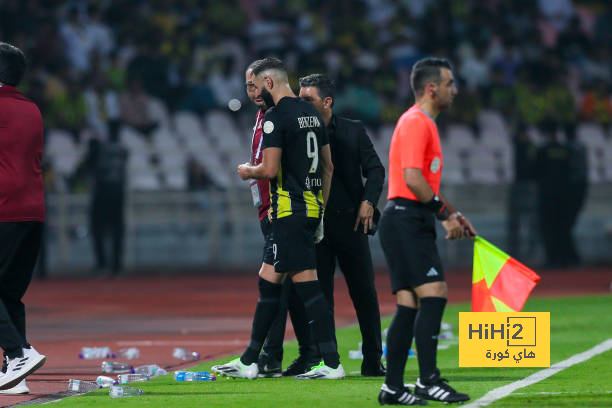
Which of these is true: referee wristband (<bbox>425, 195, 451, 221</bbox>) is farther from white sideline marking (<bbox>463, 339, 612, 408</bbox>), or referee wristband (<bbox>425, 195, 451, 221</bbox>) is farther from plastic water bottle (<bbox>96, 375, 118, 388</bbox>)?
plastic water bottle (<bbox>96, 375, 118, 388</bbox>)

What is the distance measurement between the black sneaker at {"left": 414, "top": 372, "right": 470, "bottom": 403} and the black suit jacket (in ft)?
6.85

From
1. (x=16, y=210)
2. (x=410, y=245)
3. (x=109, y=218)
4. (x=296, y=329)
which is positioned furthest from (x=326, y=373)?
(x=109, y=218)

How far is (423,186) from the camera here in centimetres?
656

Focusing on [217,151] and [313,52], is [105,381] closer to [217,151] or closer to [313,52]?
[217,151]

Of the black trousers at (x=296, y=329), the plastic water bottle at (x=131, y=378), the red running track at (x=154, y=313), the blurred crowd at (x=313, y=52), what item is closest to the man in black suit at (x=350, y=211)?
the black trousers at (x=296, y=329)

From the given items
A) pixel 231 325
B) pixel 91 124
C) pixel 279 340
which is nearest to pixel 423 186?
pixel 279 340

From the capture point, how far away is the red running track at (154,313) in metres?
9.80

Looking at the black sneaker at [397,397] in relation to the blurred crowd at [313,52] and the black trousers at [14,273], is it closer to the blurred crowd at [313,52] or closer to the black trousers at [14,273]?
the black trousers at [14,273]

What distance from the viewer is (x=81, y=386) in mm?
7688

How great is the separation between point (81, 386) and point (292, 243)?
5.26 feet

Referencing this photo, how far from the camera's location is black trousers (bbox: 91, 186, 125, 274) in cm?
2064

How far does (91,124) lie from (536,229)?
338 inches

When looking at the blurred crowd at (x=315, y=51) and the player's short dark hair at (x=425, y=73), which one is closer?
the player's short dark hair at (x=425, y=73)

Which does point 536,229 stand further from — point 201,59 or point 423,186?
point 423,186
